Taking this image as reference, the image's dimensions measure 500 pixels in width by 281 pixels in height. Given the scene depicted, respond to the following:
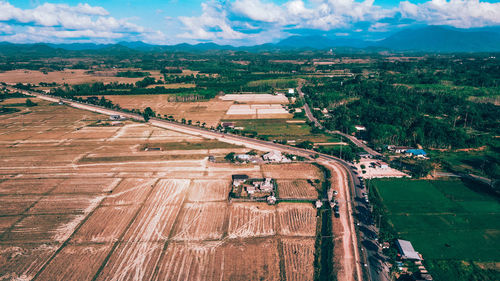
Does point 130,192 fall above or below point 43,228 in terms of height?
above

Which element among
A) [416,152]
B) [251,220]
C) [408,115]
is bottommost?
[251,220]

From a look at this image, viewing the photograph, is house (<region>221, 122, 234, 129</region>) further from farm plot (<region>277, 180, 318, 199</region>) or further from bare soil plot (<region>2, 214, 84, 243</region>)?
bare soil plot (<region>2, 214, 84, 243</region>)

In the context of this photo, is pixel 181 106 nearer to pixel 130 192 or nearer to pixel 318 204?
pixel 130 192

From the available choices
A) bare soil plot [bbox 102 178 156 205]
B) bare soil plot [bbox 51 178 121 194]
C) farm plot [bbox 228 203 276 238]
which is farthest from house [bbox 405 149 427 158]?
bare soil plot [bbox 51 178 121 194]

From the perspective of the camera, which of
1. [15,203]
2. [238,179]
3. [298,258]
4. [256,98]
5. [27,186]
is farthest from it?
[256,98]

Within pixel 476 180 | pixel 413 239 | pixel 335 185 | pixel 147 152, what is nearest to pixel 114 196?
pixel 147 152

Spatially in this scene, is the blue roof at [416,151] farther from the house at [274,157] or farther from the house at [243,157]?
the house at [243,157]

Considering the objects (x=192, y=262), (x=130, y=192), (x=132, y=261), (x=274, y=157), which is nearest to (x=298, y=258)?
(x=192, y=262)
